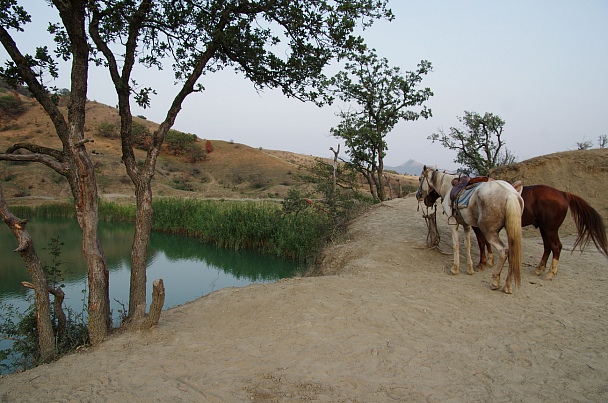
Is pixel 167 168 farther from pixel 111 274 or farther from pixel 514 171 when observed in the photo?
pixel 514 171

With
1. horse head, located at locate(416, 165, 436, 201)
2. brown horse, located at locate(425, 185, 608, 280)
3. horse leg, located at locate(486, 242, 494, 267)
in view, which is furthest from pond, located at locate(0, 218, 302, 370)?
brown horse, located at locate(425, 185, 608, 280)

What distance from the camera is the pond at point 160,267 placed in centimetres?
1023

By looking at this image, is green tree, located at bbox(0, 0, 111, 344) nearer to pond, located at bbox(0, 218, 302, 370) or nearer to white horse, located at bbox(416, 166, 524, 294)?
pond, located at bbox(0, 218, 302, 370)

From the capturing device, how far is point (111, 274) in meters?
12.5

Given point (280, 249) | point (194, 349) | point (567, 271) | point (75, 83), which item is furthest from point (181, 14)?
point (280, 249)

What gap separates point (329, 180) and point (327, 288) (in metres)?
8.82

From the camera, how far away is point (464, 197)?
6.53 meters

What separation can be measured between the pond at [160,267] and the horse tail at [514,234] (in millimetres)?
7178

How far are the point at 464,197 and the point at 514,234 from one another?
1.12 m

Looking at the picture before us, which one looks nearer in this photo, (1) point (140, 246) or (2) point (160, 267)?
(1) point (140, 246)

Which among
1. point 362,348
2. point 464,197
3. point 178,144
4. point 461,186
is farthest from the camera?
point 178,144

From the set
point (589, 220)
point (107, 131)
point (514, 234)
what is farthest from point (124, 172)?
point (589, 220)

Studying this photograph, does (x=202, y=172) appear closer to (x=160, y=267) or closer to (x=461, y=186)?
(x=160, y=267)

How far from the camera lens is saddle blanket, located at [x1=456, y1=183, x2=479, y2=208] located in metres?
6.45
